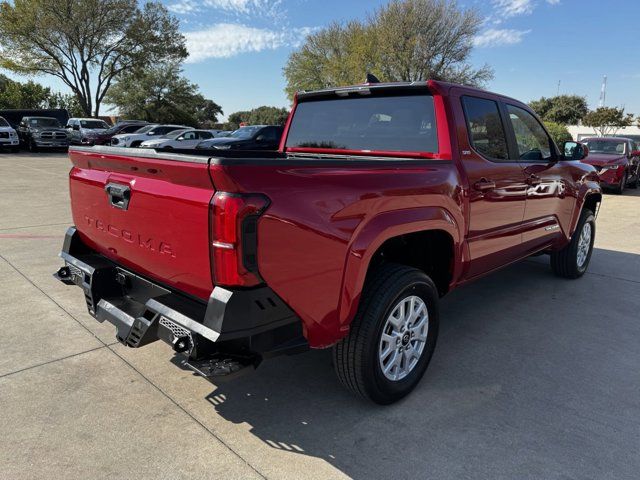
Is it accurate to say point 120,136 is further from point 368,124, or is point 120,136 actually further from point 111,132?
Answer: point 368,124

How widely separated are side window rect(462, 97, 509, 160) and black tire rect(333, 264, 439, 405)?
4.16 ft

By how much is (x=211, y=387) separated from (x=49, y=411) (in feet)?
3.01

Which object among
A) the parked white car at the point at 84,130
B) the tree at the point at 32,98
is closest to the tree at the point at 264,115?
the tree at the point at 32,98

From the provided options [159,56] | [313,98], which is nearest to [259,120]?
[159,56]

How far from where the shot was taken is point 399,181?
271 centimetres

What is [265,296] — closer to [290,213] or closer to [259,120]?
[290,213]

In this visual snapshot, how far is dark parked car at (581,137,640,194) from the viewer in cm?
1329

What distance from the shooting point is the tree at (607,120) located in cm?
4672

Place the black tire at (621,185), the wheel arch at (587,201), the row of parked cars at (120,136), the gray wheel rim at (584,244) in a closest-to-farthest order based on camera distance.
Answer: the wheel arch at (587,201)
the gray wheel rim at (584,244)
the black tire at (621,185)
the row of parked cars at (120,136)

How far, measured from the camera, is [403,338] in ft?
9.55

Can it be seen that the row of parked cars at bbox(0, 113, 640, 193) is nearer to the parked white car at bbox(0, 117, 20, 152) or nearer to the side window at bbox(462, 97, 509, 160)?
the parked white car at bbox(0, 117, 20, 152)

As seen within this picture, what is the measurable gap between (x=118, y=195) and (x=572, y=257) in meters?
4.88

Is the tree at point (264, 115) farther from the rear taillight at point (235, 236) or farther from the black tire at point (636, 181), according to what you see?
the rear taillight at point (235, 236)

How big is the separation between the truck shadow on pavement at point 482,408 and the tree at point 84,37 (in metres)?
37.7
